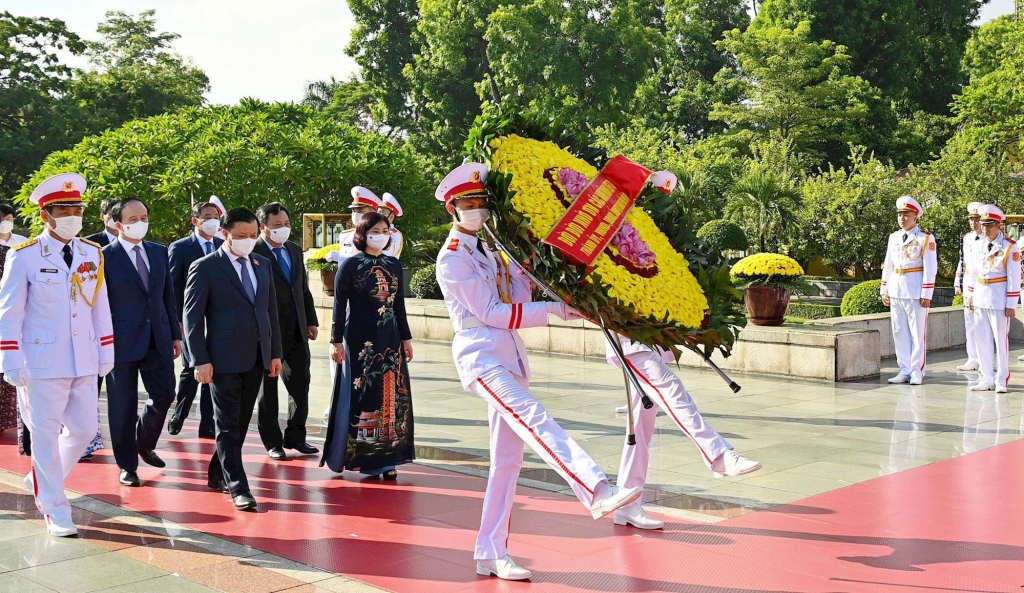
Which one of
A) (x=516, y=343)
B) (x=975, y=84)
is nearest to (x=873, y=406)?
(x=516, y=343)

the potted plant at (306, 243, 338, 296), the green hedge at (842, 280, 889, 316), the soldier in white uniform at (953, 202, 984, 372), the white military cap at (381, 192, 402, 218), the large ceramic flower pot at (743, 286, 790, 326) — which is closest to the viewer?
the white military cap at (381, 192, 402, 218)

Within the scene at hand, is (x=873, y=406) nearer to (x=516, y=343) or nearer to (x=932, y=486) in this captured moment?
(x=932, y=486)

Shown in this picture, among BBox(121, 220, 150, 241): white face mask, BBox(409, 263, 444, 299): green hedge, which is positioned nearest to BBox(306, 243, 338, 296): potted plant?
BBox(409, 263, 444, 299): green hedge

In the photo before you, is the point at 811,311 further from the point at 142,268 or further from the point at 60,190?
the point at 60,190

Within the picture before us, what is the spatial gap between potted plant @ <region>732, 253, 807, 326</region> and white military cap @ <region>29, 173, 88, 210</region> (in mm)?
8424

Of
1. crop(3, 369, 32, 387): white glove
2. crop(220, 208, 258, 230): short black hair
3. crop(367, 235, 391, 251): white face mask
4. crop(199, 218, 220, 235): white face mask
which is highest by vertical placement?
crop(199, 218, 220, 235): white face mask

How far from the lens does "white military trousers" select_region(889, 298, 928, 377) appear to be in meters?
11.8

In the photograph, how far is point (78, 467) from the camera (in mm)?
7637

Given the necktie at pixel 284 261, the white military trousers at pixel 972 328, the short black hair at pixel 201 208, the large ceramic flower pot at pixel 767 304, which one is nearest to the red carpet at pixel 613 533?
the necktie at pixel 284 261

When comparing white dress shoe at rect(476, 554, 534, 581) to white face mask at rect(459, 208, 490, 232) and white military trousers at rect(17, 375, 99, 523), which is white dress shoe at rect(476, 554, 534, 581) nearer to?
white face mask at rect(459, 208, 490, 232)

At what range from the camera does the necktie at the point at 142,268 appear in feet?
24.0

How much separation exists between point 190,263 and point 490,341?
4.24 meters

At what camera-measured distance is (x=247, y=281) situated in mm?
6715

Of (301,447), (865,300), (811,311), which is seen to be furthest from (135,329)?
(811,311)
